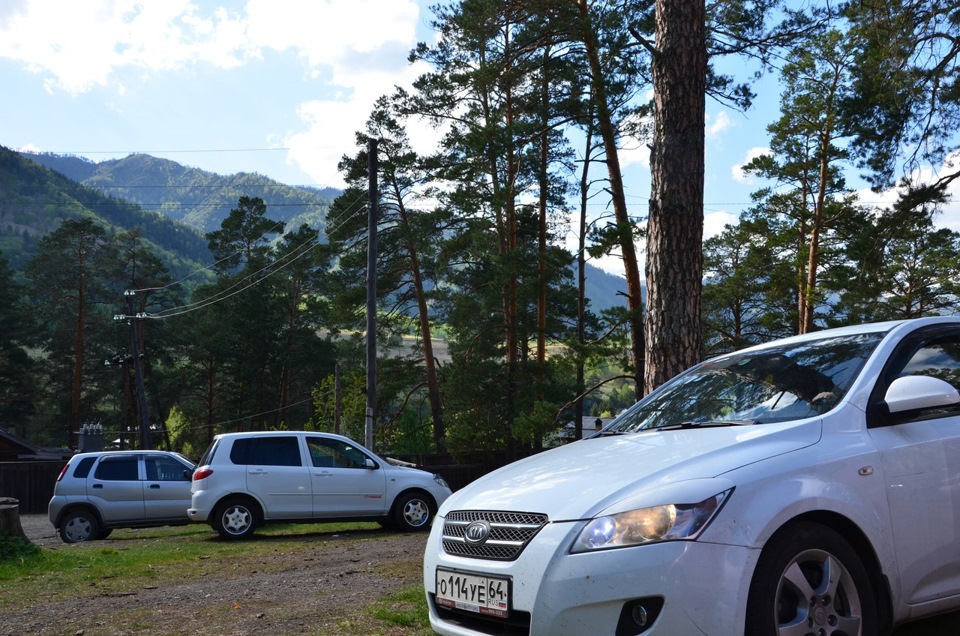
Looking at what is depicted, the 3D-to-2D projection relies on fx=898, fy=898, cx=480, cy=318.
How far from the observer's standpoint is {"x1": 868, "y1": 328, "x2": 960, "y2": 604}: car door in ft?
14.0

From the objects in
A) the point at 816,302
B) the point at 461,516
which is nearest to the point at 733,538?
the point at 461,516

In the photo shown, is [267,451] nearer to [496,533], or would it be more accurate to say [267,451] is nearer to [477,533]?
[477,533]

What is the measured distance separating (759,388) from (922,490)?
95cm

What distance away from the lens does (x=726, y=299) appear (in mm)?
42938

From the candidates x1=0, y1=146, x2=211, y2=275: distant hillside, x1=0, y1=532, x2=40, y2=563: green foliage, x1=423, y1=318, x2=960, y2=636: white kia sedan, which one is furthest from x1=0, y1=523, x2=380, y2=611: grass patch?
x1=0, y1=146, x2=211, y2=275: distant hillside

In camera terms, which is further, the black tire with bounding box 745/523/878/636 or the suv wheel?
the suv wheel

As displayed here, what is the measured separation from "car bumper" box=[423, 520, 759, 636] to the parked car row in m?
11.5

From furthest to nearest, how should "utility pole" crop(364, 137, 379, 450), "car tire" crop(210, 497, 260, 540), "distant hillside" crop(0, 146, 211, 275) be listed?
"distant hillside" crop(0, 146, 211, 275), "utility pole" crop(364, 137, 379, 450), "car tire" crop(210, 497, 260, 540)

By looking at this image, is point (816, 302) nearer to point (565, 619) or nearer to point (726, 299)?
point (726, 299)

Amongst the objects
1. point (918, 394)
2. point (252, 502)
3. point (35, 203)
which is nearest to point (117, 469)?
point (252, 502)

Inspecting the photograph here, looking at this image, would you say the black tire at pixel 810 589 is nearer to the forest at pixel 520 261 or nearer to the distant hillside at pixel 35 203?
the forest at pixel 520 261

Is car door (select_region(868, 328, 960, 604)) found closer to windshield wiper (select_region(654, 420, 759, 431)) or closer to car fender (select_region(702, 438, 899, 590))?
car fender (select_region(702, 438, 899, 590))

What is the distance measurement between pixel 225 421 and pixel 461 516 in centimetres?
5930

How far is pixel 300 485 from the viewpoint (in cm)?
1487
